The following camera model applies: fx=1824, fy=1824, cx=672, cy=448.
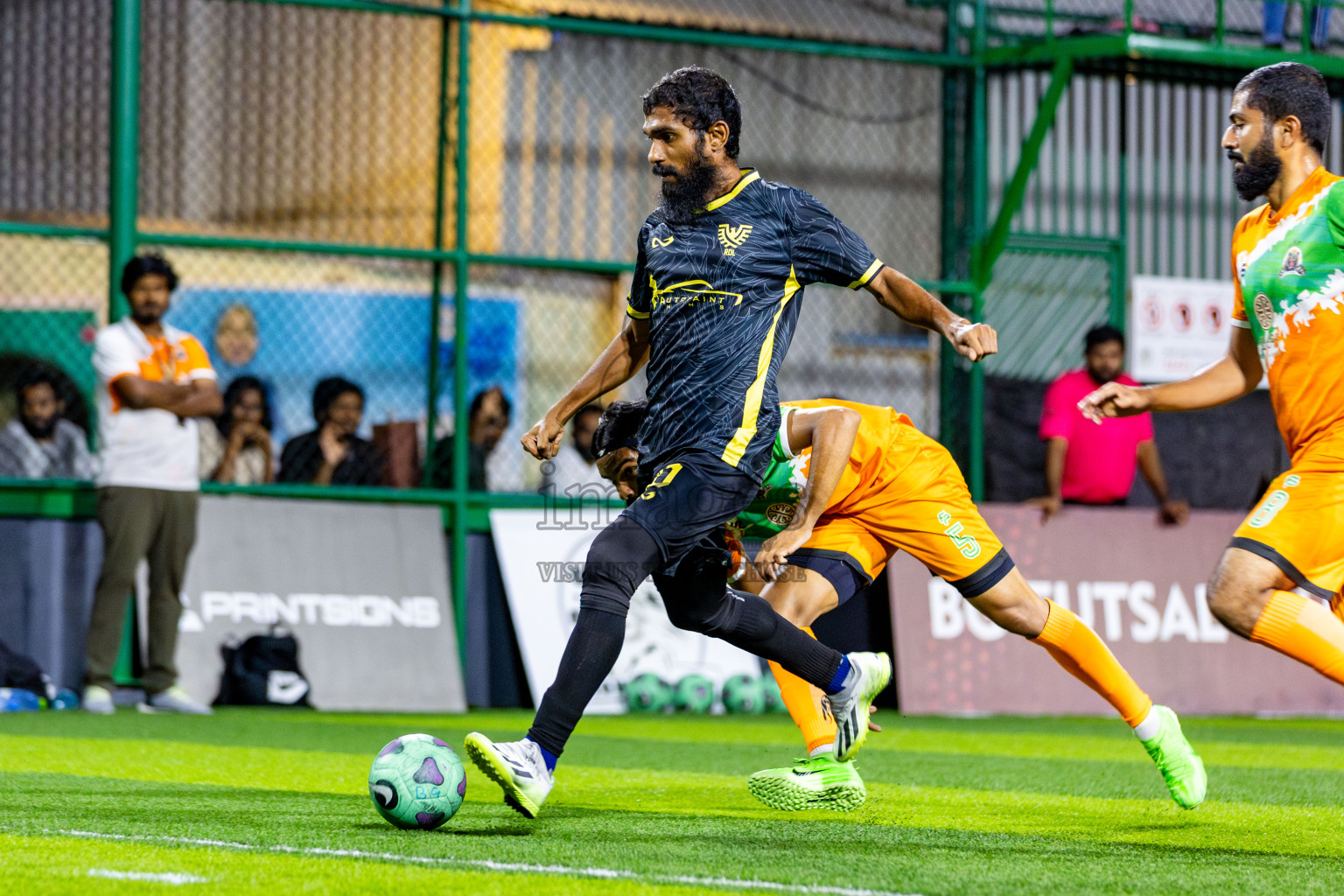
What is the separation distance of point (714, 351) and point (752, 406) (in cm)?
21

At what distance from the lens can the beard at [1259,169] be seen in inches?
214

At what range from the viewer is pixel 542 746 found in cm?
514

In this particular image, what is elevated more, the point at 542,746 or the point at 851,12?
the point at 851,12

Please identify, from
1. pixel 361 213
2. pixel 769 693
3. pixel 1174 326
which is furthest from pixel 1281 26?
pixel 361 213

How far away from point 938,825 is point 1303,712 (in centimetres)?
754

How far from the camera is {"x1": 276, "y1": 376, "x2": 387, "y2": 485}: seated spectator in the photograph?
1184 centimetres

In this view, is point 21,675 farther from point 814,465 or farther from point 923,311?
point 923,311

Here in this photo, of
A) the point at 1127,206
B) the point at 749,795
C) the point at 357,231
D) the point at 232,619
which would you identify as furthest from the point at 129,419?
the point at 1127,206

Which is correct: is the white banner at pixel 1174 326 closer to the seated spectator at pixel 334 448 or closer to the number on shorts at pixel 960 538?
the seated spectator at pixel 334 448

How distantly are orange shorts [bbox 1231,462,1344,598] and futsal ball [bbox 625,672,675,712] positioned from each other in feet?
22.1

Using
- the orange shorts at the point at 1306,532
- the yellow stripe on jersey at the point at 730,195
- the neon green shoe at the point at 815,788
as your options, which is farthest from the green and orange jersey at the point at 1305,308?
the neon green shoe at the point at 815,788

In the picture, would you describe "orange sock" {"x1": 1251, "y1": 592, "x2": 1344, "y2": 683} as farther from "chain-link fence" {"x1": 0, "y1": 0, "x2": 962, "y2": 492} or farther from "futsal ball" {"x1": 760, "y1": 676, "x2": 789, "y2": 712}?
"chain-link fence" {"x1": 0, "y1": 0, "x2": 962, "y2": 492}

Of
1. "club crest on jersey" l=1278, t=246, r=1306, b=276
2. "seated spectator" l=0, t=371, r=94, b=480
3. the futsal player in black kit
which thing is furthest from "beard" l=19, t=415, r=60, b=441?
"club crest on jersey" l=1278, t=246, r=1306, b=276

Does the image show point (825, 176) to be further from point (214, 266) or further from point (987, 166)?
point (214, 266)
